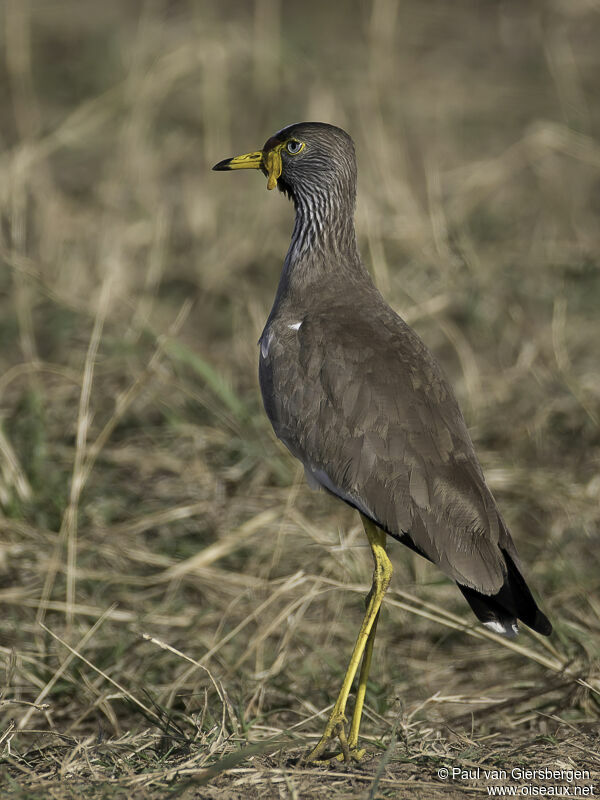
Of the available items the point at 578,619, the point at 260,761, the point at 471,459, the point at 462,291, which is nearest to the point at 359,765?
the point at 260,761

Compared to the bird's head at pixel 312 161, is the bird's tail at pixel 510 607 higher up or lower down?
lower down

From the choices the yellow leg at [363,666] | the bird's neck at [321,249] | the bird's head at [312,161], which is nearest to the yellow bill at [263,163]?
the bird's head at [312,161]

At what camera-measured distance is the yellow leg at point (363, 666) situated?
131 inches

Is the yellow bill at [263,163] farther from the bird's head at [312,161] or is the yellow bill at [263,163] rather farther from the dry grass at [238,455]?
the dry grass at [238,455]

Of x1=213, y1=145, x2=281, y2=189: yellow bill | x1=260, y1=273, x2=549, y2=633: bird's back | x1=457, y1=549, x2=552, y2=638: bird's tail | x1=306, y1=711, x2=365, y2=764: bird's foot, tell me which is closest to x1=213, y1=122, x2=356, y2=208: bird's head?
x1=213, y1=145, x2=281, y2=189: yellow bill

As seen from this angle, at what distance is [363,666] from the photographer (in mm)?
3551

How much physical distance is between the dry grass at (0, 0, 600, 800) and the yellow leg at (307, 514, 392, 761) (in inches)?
4.1

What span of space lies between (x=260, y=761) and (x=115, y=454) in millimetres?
2449

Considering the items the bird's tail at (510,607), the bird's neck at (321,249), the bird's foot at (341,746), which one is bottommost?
the bird's foot at (341,746)

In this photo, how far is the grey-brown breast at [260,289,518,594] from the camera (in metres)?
3.34
